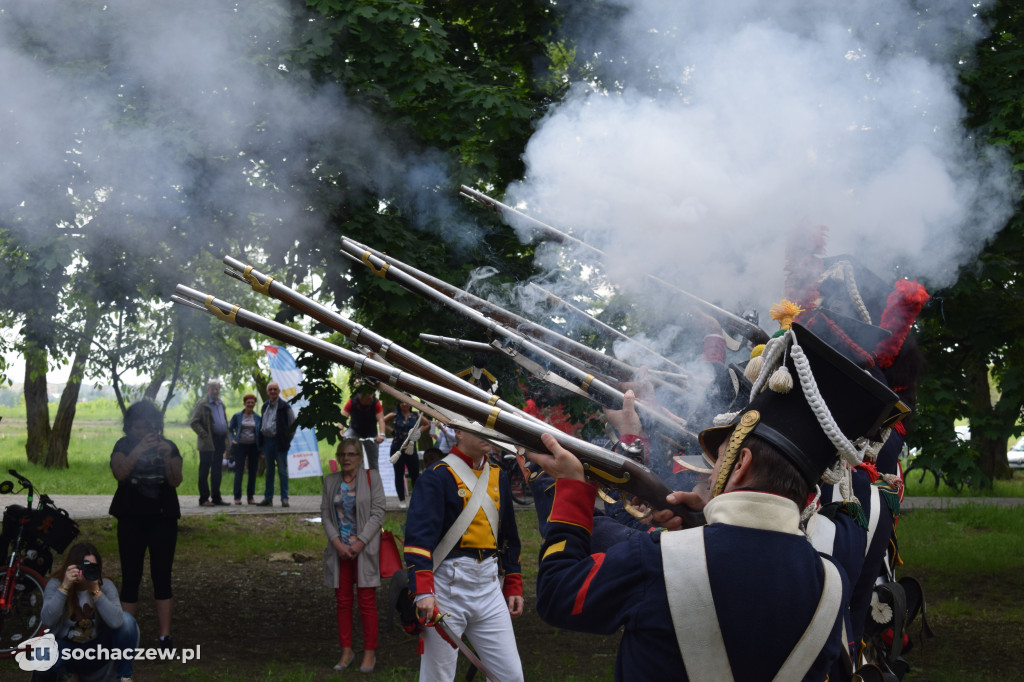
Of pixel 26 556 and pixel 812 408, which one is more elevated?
pixel 812 408

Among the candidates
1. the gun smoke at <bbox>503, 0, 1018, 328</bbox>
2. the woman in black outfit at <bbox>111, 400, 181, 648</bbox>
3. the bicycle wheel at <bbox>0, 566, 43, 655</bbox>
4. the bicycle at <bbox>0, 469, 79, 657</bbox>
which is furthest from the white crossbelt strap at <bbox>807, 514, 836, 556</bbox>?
the bicycle wheel at <bbox>0, 566, 43, 655</bbox>

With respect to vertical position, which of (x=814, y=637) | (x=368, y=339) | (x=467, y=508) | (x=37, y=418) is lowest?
(x=814, y=637)

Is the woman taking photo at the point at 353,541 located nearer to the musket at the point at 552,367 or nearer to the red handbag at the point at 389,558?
the red handbag at the point at 389,558

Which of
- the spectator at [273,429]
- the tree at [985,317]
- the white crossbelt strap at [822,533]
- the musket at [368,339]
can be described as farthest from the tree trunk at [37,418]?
the white crossbelt strap at [822,533]

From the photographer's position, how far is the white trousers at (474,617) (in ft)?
16.7

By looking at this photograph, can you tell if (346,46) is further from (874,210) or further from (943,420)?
(943,420)

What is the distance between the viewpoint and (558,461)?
8.32ft

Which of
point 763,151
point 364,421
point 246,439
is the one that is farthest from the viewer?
point 246,439

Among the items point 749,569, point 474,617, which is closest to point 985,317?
point 474,617

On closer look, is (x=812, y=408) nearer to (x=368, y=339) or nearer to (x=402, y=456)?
(x=368, y=339)

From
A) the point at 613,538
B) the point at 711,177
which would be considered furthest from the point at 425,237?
the point at 613,538

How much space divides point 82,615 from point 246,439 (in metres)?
9.20

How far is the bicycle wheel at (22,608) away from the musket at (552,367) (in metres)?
4.34

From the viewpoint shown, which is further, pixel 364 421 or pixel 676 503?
pixel 364 421
